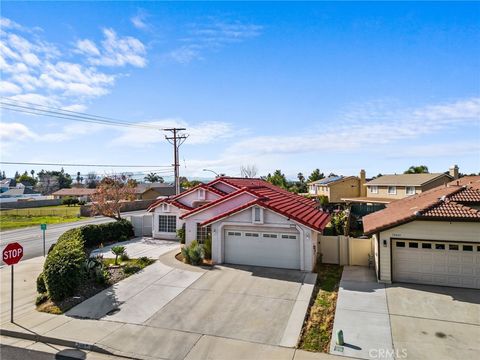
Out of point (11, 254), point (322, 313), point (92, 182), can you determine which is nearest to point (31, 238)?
point (11, 254)

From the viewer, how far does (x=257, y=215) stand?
17.1 metres

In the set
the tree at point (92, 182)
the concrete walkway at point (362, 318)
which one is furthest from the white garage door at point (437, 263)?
the tree at point (92, 182)

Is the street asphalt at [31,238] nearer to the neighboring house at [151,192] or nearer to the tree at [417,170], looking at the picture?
the neighboring house at [151,192]

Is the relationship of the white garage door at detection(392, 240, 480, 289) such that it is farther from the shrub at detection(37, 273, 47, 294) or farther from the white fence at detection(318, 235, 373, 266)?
the shrub at detection(37, 273, 47, 294)

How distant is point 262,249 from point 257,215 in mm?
1821

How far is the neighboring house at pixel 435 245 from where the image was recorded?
1348cm

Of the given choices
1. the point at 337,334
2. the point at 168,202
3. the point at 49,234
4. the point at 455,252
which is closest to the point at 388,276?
the point at 455,252

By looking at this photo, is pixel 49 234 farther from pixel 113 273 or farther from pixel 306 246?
pixel 306 246

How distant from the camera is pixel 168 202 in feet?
80.6

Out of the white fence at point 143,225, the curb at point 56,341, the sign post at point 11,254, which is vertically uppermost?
the sign post at point 11,254

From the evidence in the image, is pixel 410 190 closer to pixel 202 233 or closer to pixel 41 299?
pixel 202 233

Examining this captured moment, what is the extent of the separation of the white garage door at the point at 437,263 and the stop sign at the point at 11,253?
48.8 feet

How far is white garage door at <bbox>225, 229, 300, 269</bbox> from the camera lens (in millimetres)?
16695

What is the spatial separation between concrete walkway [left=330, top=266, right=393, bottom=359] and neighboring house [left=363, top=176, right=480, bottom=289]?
4.18 ft
